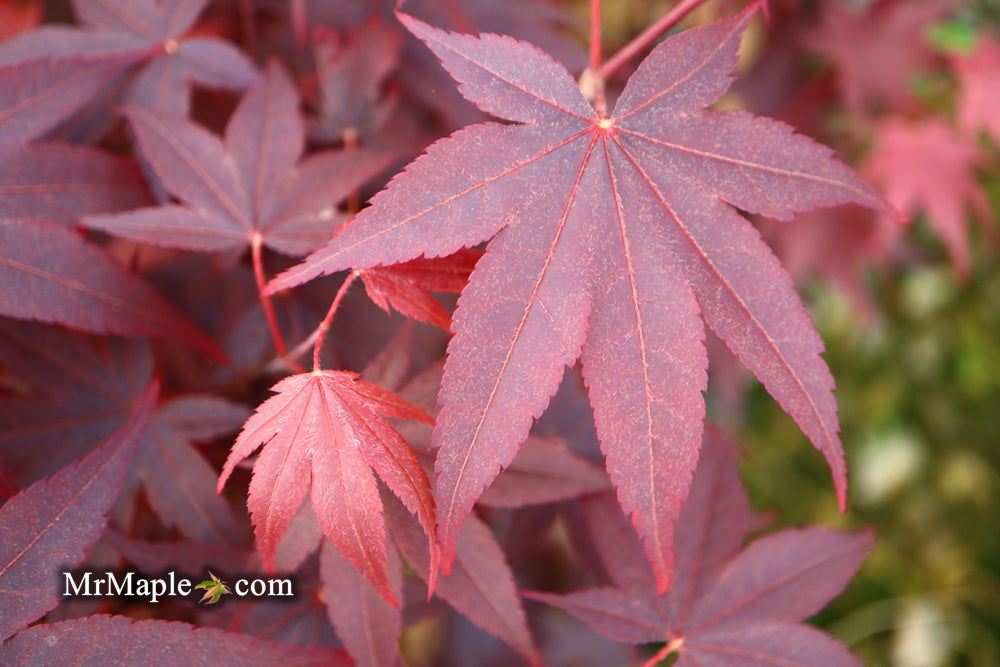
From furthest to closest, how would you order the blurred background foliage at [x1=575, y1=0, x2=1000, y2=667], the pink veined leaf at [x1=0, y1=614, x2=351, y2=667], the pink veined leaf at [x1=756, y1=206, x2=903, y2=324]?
the blurred background foliage at [x1=575, y1=0, x2=1000, y2=667]
the pink veined leaf at [x1=756, y1=206, x2=903, y2=324]
the pink veined leaf at [x1=0, y1=614, x2=351, y2=667]

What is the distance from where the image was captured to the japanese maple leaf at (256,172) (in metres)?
0.67

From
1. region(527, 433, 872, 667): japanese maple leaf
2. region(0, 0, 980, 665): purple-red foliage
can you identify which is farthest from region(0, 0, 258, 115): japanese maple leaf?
region(527, 433, 872, 667): japanese maple leaf

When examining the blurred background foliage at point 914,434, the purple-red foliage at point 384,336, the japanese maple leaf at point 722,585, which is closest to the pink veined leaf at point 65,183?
the purple-red foliage at point 384,336

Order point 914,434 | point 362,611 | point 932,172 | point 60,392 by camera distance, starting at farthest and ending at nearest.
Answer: point 914,434
point 932,172
point 60,392
point 362,611

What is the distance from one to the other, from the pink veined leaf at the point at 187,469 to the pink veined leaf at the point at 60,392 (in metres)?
0.08

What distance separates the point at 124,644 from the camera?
48cm

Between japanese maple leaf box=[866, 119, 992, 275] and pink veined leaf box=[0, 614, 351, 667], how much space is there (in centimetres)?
142

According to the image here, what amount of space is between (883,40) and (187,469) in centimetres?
151

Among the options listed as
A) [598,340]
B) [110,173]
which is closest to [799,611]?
[598,340]

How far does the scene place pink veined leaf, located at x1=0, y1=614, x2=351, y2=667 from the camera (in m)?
0.47

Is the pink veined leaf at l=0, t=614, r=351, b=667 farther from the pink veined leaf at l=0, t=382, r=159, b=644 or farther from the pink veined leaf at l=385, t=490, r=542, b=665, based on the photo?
the pink veined leaf at l=385, t=490, r=542, b=665

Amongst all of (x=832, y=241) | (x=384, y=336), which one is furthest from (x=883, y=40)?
(x=384, y=336)

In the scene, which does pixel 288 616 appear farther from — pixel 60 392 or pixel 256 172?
pixel 256 172

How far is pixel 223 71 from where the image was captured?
754 mm
